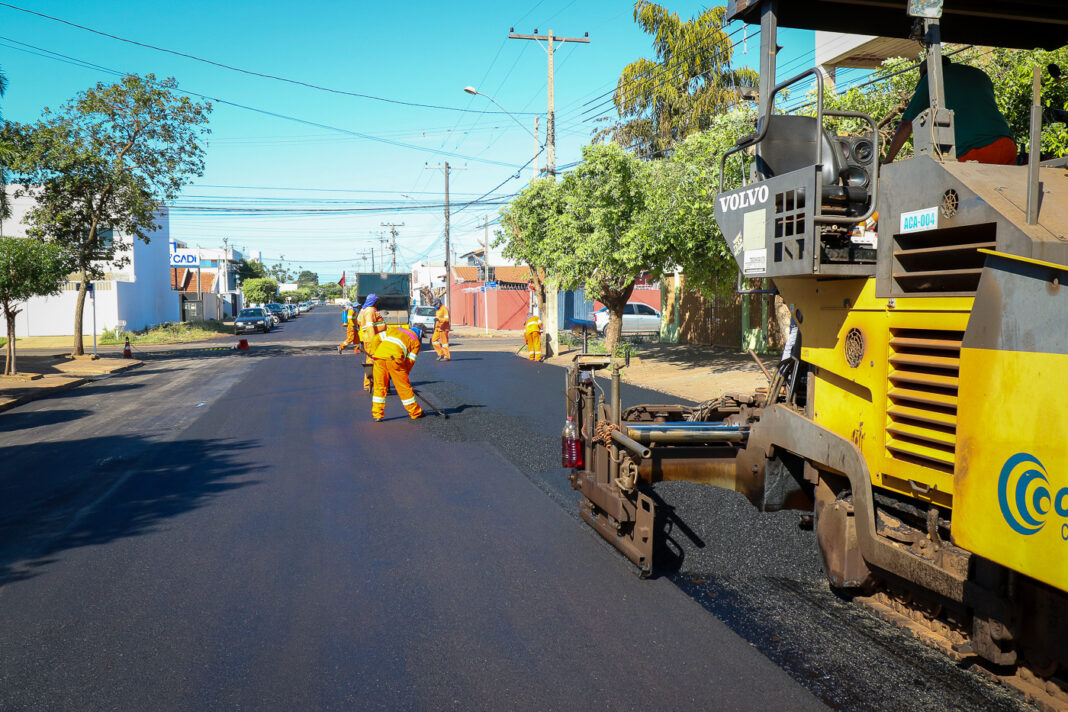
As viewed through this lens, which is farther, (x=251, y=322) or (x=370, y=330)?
(x=251, y=322)

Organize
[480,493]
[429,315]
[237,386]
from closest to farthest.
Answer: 1. [480,493]
2. [237,386]
3. [429,315]

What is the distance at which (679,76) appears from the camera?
28.4m

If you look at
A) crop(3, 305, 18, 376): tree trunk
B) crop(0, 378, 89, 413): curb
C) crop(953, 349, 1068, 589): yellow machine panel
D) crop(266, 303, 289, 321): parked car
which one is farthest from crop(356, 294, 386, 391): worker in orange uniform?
crop(266, 303, 289, 321): parked car

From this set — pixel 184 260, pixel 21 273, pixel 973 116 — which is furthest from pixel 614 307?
pixel 184 260

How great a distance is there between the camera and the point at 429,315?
40.4 m

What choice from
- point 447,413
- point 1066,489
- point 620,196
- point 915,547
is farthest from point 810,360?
point 620,196

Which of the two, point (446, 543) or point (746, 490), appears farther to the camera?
point (446, 543)

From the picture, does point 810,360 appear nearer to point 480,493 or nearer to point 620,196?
point 480,493

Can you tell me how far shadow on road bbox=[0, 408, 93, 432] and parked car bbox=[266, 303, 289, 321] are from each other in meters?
50.4

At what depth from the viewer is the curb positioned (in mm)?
14312

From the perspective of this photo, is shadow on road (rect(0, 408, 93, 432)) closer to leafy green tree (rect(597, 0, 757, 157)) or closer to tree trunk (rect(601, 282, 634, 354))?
tree trunk (rect(601, 282, 634, 354))

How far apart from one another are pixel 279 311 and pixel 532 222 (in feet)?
151

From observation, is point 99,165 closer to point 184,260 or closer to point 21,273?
point 21,273

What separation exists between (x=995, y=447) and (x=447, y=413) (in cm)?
1016
